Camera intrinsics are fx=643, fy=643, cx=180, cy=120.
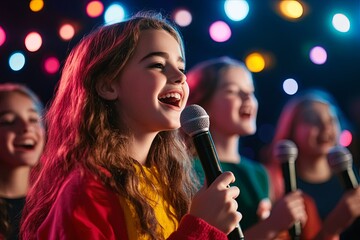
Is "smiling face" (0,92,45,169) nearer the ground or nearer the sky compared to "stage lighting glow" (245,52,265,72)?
nearer the ground

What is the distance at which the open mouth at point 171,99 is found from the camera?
5.15 feet

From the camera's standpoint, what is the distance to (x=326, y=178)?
3.20 m

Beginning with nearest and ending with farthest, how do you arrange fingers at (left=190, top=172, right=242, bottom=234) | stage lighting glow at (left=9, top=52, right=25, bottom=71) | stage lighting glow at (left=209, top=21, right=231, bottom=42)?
1. fingers at (left=190, top=172, right=242, bottom=234)
2. stage lighting glow at (left=9, top=52, right=25, bottom=71)
3. stage lighting glow at (left=209, top=21, right=231, bottom=42)

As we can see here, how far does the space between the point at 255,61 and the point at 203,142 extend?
2.94 metres

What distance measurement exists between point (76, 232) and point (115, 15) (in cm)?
236

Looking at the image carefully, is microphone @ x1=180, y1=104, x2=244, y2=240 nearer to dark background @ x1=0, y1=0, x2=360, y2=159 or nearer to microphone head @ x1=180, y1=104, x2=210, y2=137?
microphone head @ x1=180, y1=104, x2=210, y2=137

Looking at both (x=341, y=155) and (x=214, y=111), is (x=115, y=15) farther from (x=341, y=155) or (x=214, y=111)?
(x=341, y=155)

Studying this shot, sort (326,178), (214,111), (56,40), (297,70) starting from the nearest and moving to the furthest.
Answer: (214,111) < (326,178) < (56,40) < (297,70)

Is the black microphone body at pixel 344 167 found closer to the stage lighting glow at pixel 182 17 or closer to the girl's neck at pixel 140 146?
the girl's neck at pixel 140 146

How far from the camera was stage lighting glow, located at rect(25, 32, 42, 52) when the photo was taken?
3490 mm

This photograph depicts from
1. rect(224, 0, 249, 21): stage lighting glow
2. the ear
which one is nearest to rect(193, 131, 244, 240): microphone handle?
the ear

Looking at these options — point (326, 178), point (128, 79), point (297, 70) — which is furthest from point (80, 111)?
point (297, 70)

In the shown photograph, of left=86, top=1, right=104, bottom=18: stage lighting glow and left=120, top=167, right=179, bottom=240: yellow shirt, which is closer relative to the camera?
left=120, top=167, right=179, bottom=240: yellow shirt

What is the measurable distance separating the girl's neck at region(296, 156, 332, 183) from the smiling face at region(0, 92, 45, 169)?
130 cm
